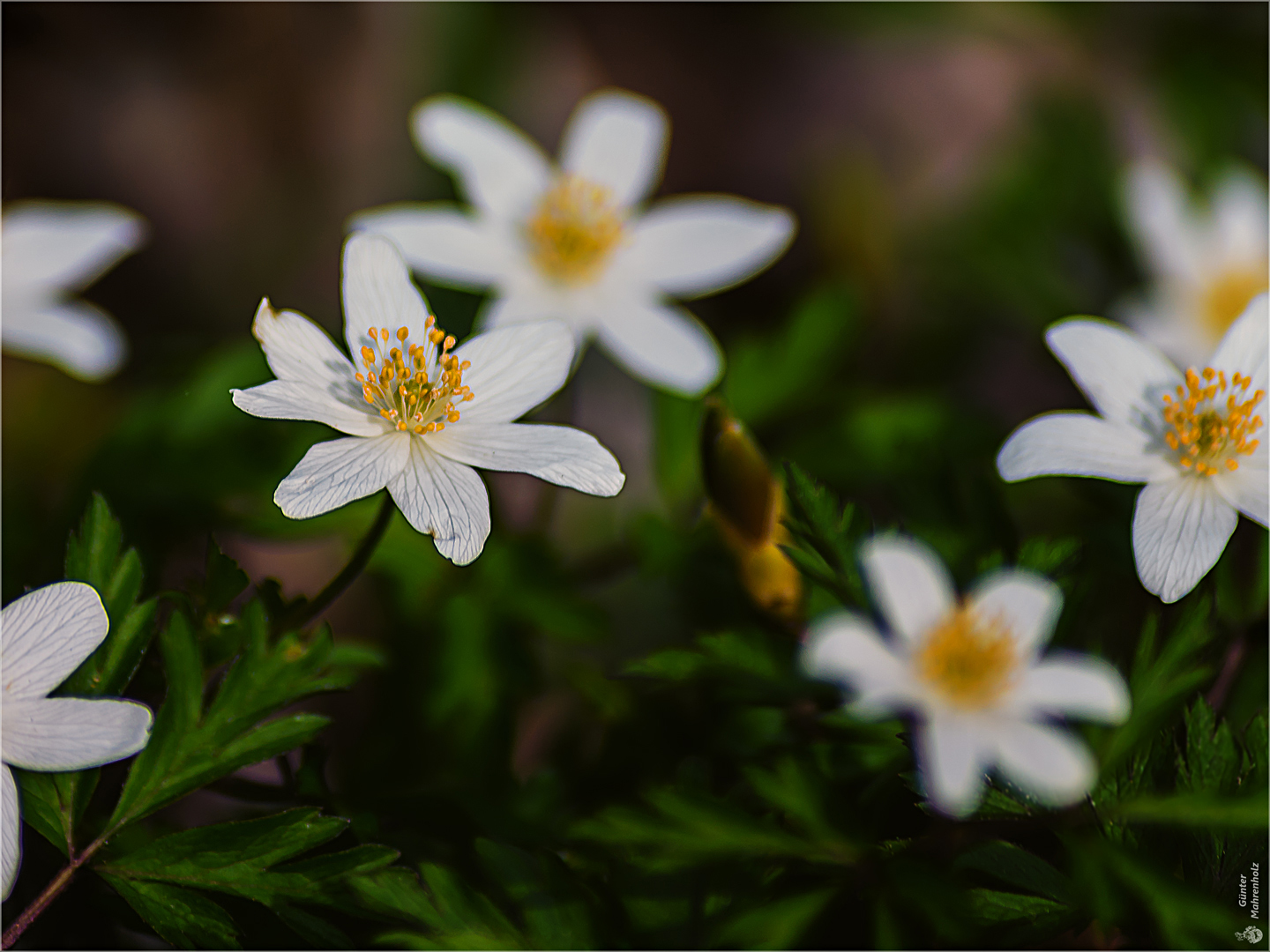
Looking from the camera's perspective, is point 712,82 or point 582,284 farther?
point 712,82

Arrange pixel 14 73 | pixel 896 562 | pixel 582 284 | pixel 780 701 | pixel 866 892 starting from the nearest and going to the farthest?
pixel 866 892 → pixel 896 562 → pixel 780 701 → pixel 582 284 → pixel 14 73

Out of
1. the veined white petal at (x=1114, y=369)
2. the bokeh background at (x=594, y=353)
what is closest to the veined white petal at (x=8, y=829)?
the bokeh background at (x=594, y=353)

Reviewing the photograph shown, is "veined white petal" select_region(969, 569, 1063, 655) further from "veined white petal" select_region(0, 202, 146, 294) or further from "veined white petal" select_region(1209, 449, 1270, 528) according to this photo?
"veined white petal" select_region(0, 202, 146, 294)

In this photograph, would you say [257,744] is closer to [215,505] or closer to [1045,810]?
[215,505]

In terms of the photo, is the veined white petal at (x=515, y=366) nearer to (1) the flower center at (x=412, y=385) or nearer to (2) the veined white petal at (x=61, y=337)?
(1) the flower center at (x=412, y=385)

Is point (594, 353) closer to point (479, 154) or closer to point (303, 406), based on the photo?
point (479, 154)

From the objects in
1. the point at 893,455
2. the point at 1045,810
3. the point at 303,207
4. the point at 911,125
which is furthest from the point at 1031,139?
the point at 1045,810
